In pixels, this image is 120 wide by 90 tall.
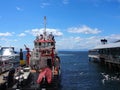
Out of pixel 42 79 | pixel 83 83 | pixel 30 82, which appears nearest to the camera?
pixel 42 79

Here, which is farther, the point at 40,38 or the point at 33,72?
the point at 40,38

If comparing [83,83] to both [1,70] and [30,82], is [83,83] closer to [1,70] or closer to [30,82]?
[1,70]

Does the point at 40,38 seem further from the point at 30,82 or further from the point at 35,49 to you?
the point at 30,82

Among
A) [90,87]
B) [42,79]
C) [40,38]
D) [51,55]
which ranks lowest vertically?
Answer: [90,87]

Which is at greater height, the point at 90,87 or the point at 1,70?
the point at 1,70

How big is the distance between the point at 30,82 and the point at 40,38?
50.7ft

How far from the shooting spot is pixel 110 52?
90688 millimetres

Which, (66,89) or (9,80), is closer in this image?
(9,80)

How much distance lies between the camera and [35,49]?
1997 inches

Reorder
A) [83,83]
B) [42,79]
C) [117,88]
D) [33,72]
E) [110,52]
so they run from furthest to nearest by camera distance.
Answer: [110,52] → [83,83] → [117,88] → [33,72] → [42,79]

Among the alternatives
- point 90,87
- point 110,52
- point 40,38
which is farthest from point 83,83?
point 110,52

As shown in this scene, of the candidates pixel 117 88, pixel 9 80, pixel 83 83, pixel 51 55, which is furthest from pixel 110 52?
pixel 9 80

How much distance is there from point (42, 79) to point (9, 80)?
278 inches

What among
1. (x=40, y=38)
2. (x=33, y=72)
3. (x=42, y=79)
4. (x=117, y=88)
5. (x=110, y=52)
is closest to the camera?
(x=42, y=79)
